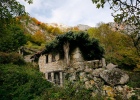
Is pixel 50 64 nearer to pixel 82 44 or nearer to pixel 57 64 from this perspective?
pixel 57 64

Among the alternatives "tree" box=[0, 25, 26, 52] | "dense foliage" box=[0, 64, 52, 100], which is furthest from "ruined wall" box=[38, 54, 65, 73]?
"dense foliage" box=[0, 64, 52, 100]

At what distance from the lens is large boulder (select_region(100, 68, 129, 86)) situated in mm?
18216

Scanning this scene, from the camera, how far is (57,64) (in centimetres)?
2727

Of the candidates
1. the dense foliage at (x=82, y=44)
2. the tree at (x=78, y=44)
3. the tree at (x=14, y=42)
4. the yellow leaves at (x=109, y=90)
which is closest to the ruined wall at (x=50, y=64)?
the tree at (x=78, y=44)

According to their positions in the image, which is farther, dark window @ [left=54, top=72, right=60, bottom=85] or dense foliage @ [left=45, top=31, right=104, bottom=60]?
dark window @ [left=54, top=72, right=60, bottom=85]

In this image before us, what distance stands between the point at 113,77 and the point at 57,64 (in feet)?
33.5

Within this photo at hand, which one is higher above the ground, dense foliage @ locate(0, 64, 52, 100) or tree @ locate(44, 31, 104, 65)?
tree @ locate(44, 31, 104, 65)

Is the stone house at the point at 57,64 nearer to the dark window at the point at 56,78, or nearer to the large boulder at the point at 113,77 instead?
the dark window at the point at 56,78

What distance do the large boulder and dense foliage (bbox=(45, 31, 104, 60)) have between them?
22.1 ft

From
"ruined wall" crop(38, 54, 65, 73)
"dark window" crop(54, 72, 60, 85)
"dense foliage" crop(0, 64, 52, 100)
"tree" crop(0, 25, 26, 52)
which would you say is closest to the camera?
"dense foliage" crop(0, 64, 52, 100)

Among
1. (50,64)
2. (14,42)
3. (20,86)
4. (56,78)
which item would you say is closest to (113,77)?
(20,86)

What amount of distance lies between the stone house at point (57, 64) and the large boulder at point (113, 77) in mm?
4462

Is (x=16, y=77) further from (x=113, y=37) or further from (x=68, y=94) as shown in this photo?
(x=113, y=37)

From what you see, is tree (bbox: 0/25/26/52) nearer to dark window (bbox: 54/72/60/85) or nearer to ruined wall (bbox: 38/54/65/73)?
ruined wall (bbox: 38/54/65/73)
